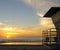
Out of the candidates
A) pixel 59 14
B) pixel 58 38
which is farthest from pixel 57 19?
pixel 58 38

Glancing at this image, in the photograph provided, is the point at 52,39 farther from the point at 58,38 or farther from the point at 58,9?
the point at 58,9

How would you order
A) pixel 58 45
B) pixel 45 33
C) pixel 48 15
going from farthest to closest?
pixel 48 15
pixel 45 33
pixel 58 45

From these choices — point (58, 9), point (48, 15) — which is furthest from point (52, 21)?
point (58, 9)

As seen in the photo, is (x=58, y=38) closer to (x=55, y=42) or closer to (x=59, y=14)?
(x=55, y=42)

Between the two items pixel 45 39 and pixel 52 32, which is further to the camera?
pixel 45 39

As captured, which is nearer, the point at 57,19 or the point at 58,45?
the point at 58,45

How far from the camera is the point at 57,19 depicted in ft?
85.4

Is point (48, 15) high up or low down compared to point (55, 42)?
up

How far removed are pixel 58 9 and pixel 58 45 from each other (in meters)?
4.07

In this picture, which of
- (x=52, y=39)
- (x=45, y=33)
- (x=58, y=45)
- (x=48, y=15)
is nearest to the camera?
(x=58, y=45)

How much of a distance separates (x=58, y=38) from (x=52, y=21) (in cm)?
355

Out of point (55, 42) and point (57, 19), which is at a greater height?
point (57, 19)

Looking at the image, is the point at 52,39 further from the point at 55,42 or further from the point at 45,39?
the point at 45,39

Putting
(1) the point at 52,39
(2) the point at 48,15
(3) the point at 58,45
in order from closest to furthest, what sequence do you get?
1. (3) the point at 58,45
2. (1) the point at 52,39
3. (2) the point at 48,15
